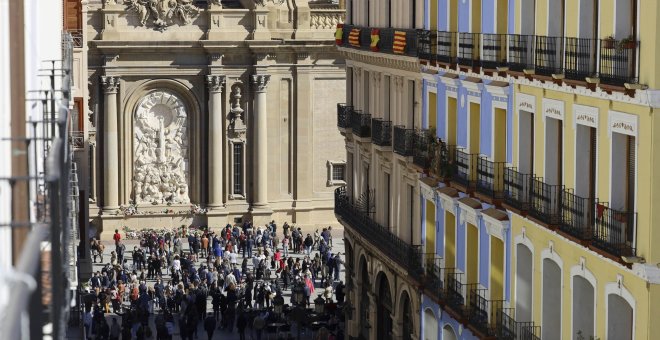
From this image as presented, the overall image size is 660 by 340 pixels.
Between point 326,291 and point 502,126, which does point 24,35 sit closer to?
point 502,126

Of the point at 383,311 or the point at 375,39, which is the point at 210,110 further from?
the point at 375,39

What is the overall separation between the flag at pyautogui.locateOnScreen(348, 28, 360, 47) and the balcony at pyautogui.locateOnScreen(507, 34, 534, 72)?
1983 cm

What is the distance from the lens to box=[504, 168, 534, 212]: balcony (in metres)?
36.4

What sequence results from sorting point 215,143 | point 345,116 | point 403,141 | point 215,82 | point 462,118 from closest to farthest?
point 462,118
point 403,141
point 345,116
point 215,82
point 215,143

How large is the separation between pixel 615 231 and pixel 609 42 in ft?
10.8

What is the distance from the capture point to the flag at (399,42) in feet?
166

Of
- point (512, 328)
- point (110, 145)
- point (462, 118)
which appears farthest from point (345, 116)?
point (110, 145)

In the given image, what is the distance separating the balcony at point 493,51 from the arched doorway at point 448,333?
7.78 metres

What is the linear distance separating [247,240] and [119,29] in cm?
1414

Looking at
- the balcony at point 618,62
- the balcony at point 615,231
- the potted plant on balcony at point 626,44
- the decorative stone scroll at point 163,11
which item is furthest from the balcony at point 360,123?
the decorative stone scroll at point 163,11

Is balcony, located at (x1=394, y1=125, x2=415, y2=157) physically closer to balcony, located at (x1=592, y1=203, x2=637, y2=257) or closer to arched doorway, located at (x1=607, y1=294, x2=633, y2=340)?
balcony, located at (x1=592, y1=203, x2=637, y2=257)

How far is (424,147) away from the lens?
1880 inches

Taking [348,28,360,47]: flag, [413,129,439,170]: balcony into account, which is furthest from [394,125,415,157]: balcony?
[348,28,360,47]: flag

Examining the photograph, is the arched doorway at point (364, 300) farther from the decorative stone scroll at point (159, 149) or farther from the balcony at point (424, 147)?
the decorative stone scroll at point (159, 149)
